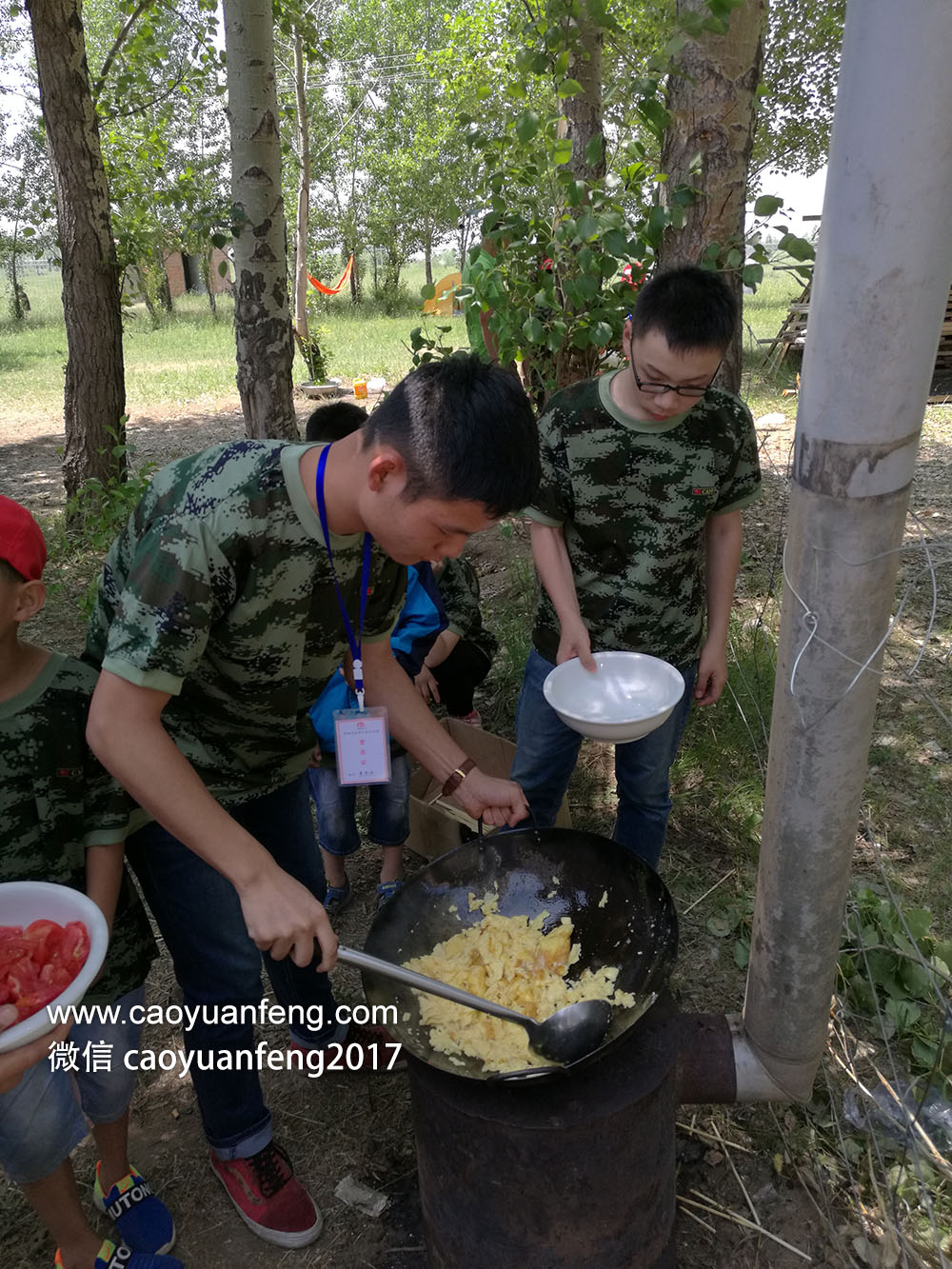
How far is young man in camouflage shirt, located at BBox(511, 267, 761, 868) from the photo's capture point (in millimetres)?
2029

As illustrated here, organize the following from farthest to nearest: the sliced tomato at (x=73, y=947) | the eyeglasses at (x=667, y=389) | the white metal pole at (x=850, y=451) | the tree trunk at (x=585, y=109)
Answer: the tree trunk at (x=585, y=109)
the eyeglasses at (x=667, y=389)
the sliced tomato at (x=73, y=947)
the white metal pole at (x=850, y=451)

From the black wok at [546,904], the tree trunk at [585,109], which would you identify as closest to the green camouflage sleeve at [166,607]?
the black wok at [546,904]

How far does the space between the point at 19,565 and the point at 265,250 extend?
121 inches

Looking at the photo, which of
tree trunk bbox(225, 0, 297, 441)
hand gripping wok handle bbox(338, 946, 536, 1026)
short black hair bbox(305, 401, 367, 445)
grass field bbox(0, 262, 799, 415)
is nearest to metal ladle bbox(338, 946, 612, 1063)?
hand gripping wok handle bbox(338, 946, 536, 1026)

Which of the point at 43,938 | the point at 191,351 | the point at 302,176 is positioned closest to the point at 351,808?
the point at 43,938

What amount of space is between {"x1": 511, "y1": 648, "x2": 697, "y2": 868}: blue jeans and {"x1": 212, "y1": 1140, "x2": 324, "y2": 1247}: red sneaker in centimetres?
102

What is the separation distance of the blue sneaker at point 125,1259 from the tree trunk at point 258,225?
11.6 ft

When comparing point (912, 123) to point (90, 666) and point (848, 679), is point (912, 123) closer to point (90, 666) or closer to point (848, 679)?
point (848, 679)

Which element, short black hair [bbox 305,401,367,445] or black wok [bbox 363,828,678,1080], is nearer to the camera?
black wok [bbox 363,828,678,1080]

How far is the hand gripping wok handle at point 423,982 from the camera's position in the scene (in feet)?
4.68

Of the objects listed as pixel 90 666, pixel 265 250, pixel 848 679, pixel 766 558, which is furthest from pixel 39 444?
pixel 848 679

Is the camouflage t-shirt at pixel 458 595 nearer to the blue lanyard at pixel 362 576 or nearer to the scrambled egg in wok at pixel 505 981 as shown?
the blue lanyard at pixel 362 576

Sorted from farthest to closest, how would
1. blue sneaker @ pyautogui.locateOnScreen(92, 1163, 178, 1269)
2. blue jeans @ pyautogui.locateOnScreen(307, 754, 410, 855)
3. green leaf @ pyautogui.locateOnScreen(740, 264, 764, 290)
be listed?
blue jeans @ pyautogui.locateOnScreen(307, 754, 410, 855) < green leaf @ pyautogui.locateOnScreen(740, 264, 764, 290) < blue sneaker @ pyautogui.locateOnScreen(92, 1163, 178, 1269)

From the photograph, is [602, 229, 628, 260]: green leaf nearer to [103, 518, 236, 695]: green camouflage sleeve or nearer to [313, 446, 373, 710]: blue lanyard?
[313, 446, 373, 710]: blue lanyard
